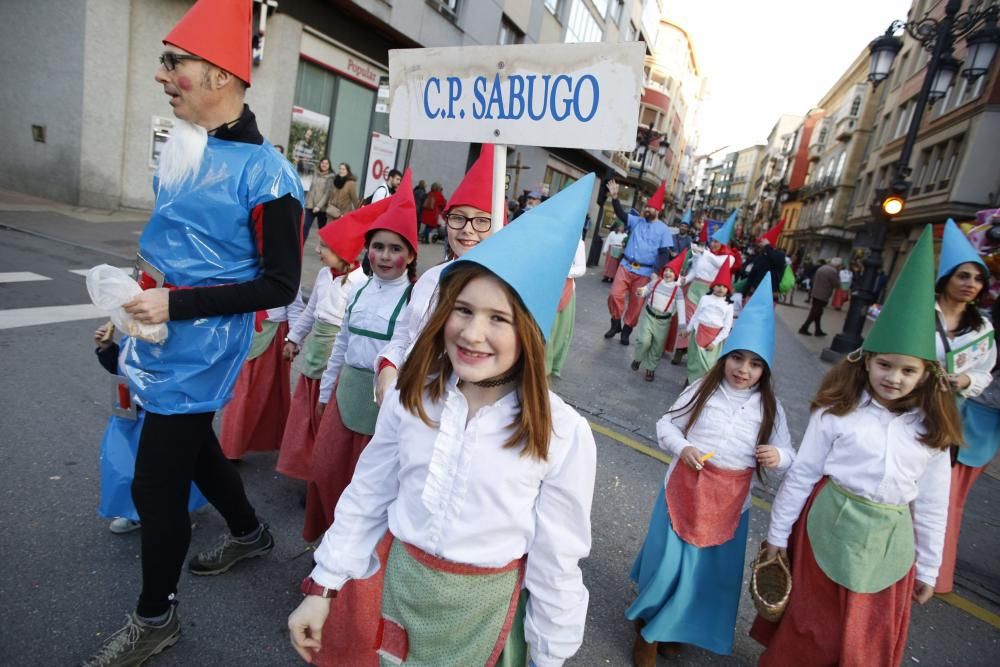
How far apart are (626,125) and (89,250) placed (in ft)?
27.0

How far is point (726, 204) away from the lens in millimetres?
109375

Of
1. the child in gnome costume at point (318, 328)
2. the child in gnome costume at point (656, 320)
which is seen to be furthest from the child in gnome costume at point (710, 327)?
the child in gnome costume at point (318, 328)

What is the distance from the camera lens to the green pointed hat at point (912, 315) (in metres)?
2.11

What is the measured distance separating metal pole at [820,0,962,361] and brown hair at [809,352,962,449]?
8.54 meters

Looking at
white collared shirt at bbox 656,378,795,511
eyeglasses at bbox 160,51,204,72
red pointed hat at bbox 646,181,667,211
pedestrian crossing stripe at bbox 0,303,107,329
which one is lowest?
pedestrian crossing stripe at bbox 0,303,107,329

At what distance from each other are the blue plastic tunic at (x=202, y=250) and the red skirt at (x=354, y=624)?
2.74 ft

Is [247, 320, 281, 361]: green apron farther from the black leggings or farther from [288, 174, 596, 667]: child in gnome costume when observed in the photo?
[288, 174, 596, 667]: child in gnome costume

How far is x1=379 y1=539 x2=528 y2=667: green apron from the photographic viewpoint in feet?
4.62

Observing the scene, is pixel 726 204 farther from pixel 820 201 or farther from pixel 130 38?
pixel 130 38

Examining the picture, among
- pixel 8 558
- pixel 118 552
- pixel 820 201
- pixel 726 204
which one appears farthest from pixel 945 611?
pixel 726 204

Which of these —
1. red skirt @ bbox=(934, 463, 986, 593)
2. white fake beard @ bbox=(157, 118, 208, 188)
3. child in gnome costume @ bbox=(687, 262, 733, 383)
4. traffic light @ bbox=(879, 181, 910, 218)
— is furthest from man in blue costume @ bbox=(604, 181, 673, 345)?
white fake beard @ bbox=(157, 118, 208, 188)

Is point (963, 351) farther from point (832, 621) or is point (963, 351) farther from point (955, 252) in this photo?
point (832, 621)

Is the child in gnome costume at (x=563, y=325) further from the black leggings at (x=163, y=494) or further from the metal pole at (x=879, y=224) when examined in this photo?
the metal pole at (x=879, y=224)

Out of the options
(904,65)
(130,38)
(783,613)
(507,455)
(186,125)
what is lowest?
(783,613)
